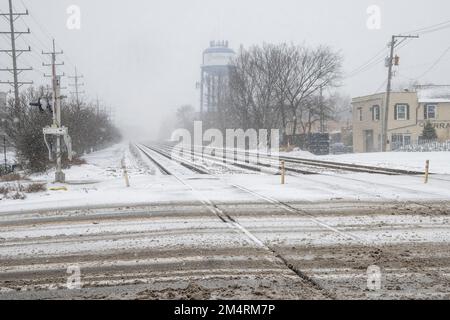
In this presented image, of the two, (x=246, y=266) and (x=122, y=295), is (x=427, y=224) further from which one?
(x=122, y=295)

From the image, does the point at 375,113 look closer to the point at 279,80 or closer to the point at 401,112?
the point at 401,112

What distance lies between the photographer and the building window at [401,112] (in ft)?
170

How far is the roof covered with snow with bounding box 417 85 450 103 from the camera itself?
52.0 m

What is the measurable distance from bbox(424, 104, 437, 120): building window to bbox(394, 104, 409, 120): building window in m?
2.12

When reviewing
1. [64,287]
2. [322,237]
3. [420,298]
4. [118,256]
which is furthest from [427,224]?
[64,287]

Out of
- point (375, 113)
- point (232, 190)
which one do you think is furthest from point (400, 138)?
point (232, 190)

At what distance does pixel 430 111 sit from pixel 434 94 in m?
3.80

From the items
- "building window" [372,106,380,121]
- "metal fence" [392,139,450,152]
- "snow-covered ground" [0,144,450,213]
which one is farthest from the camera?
"building window" [372,106,380,121]

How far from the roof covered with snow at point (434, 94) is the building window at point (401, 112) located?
1829 mm

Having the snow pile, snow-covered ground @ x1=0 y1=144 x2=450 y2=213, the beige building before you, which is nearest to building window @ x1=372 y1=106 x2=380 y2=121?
the beige building

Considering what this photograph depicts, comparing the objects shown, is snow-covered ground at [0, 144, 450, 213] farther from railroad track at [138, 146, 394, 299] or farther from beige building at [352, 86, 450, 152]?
beige building at [352, 86, 450, 152]

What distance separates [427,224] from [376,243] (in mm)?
2330

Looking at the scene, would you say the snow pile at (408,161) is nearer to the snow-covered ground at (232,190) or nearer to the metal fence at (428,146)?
the snow-covered ground at (232,190)

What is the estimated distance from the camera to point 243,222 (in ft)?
34.1
